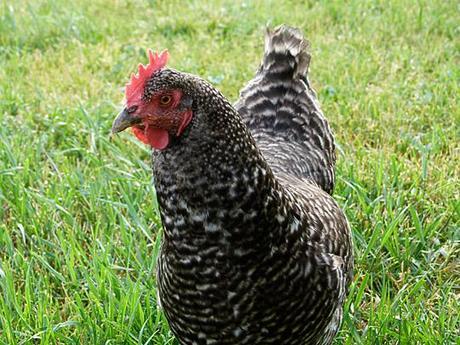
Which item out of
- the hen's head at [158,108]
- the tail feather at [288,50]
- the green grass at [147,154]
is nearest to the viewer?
the hen's head at [158,108]

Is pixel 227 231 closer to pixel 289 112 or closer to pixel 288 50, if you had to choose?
pixel 289 112

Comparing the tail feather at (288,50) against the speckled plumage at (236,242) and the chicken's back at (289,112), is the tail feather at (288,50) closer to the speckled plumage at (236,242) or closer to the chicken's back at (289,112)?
the chicken's back at (289,112)

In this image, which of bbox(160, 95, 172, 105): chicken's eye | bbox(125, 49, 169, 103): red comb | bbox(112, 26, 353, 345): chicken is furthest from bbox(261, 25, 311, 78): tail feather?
bbox(160, 95, 172, 105): chicken's eye

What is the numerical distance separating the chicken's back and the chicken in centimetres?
43

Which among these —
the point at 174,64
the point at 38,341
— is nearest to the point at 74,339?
the point at 38,341

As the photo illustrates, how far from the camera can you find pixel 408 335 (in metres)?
2.75

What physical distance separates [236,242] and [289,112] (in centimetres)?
124

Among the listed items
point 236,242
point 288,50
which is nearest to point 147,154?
point 288,50

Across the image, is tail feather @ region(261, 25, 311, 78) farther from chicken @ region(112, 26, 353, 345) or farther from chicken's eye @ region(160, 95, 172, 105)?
chicken's eye @ region(160, 95, 172, 105)

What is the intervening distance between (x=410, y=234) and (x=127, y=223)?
1.41 meters

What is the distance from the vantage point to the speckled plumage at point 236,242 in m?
1.96

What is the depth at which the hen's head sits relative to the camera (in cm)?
193

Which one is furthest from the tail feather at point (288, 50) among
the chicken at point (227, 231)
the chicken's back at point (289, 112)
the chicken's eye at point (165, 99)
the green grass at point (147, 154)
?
the chicken's eye at point (165, 99)

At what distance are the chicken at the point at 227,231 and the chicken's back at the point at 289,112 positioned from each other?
0.43 meters
